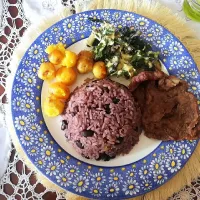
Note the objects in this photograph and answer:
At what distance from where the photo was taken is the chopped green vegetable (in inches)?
70.4

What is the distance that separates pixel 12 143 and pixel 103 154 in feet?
1.26

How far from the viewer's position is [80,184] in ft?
5.49

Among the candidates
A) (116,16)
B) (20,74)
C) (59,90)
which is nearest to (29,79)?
(20,74)

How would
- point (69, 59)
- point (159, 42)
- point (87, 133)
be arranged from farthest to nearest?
point (159, 42) < point (69, 59) < point (87, 133)

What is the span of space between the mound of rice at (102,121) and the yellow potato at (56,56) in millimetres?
154

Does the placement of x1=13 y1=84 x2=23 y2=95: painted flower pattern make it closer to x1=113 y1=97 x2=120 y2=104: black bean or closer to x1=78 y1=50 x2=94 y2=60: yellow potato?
x1=78 y1=50 x2=94 y2=60: yellow potato

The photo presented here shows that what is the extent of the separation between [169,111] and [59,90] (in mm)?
436

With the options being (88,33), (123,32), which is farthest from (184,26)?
(88,33)

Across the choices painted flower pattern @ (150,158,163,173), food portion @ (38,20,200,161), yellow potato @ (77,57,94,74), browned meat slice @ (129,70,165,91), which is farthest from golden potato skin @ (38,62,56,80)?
painted flower pattern @ (150,158,163,173)

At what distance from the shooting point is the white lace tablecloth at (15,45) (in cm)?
176

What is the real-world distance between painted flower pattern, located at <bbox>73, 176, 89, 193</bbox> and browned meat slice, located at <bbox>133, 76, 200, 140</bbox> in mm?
301

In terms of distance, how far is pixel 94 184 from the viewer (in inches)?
66.2

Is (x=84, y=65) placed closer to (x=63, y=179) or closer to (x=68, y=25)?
(x=68, y=25)

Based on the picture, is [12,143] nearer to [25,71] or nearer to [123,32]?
[25,71]
